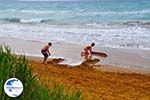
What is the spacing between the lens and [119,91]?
1178 centimetres

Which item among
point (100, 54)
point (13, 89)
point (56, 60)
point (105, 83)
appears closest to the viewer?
point (13, 89)

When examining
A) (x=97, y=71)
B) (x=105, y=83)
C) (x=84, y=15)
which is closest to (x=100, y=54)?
(x=97, y=71)

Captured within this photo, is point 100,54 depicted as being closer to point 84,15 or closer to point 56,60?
point 56,60

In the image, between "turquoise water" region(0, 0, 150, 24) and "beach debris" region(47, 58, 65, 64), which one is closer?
"beach debris" region(47, 58, 65, 64)

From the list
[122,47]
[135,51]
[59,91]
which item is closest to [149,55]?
[135,51]

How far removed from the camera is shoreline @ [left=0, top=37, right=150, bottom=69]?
18188mm

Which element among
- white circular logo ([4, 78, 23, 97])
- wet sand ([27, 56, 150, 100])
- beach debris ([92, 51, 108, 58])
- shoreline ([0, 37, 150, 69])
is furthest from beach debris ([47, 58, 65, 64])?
white circular logo ([4, 78, 23, 97])

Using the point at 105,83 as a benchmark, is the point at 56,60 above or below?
below

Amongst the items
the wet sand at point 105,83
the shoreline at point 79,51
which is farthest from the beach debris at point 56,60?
the wet sand at point 105,83

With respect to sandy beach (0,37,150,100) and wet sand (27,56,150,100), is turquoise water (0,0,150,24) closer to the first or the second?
sandy beach (0,37,150,100)

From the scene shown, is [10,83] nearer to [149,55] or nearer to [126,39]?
[149,55]

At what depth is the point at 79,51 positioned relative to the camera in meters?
20.9

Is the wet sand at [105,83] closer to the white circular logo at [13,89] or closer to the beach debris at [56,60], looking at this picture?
the beach debris at [56,60]

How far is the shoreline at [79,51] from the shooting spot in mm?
18188
